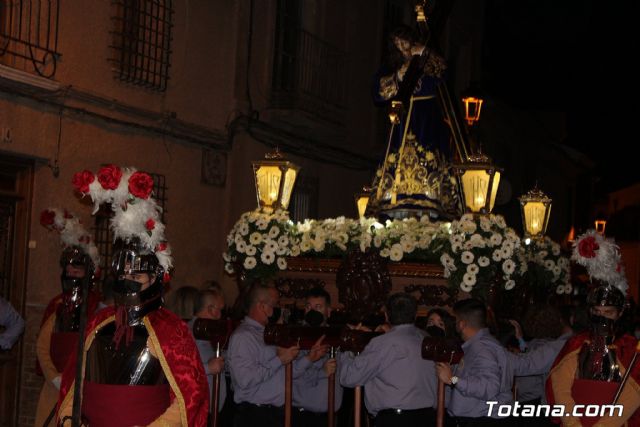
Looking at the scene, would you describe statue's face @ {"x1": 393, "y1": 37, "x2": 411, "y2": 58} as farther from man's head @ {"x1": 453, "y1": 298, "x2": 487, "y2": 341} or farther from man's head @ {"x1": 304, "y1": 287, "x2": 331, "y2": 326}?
man's head @ {"x1": 453, "y1": 298, "x2": 487, "y2": 341}

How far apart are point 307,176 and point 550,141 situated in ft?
61.4

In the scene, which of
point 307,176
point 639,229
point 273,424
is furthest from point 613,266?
point 639,229

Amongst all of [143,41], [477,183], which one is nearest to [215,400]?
[477,183]

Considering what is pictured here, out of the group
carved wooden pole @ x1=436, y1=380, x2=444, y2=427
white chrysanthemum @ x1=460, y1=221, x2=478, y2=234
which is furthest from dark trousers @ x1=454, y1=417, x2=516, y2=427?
white chrysanthemum @ x1=460, y1=221, x2=478, y2=234

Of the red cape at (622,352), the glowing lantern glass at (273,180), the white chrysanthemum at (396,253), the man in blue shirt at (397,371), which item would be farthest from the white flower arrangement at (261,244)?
the red cape at (622,352)

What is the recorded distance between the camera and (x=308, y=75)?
54.5 feet

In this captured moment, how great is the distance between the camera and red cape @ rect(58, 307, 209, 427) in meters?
6.04

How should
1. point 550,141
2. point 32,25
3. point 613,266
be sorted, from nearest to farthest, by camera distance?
point 613,266, point 32,25, point 550,141

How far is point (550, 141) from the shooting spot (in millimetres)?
34531

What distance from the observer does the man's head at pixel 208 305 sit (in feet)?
27.1

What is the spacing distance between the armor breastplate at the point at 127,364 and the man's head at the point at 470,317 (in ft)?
8.09

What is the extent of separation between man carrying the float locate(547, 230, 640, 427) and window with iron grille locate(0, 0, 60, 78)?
19.2 ft

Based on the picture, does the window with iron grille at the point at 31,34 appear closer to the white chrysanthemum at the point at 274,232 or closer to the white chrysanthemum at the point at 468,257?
the white chrysanthemum at the point at 274,232

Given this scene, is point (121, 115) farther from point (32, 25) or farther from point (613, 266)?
point (613, 266)
